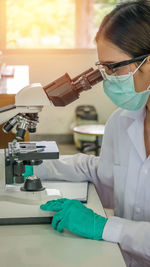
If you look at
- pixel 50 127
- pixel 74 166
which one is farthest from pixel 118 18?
pixel 50 127

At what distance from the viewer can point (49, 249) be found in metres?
1.08

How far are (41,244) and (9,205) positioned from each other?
0.73ft

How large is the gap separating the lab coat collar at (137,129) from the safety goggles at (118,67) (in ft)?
0.77

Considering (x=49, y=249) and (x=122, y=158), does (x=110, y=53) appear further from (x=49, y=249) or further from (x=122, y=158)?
(x=49, y=249)

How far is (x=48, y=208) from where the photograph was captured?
4.04 feet

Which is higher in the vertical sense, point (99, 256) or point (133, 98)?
point (133, 98)

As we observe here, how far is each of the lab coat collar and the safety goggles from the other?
Result: 234 mm

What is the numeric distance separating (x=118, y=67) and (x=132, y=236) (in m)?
0.60

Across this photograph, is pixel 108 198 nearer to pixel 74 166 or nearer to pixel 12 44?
pixel 74 166

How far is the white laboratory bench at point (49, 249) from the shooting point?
1009 millimetres

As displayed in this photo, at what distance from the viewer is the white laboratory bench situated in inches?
39.7

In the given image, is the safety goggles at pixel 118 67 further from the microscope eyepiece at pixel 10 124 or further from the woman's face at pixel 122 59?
the microscope eyepiece at pixel 10 124

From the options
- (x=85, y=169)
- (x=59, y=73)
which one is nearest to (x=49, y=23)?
(x=59, y=73)

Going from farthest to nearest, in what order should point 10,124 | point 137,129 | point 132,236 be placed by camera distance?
point 137,129 < point 10,124 < point 132,236
